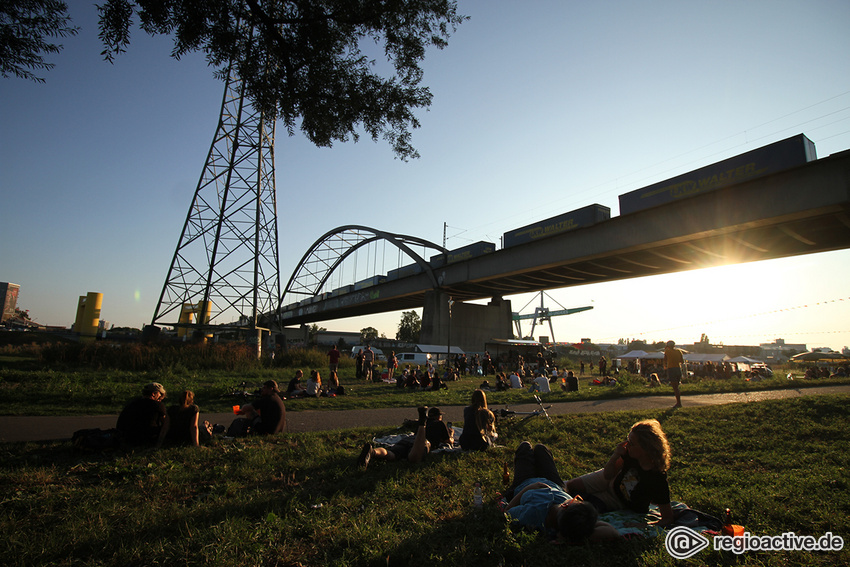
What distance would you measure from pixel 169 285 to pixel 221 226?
5.96m

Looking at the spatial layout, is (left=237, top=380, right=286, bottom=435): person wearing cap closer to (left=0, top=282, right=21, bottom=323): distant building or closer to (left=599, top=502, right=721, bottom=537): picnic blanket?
(left=599, top=502, right=721, bottom=537): picnic blanket

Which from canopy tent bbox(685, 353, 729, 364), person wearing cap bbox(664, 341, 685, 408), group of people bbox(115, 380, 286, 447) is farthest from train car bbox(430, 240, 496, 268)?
group of people bbox(115, 380, 286, 447)

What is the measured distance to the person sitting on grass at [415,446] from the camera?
5160 mm

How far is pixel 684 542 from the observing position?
3.14 meters

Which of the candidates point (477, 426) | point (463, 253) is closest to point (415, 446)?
point (477, 426)

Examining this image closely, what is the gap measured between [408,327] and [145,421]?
354ft

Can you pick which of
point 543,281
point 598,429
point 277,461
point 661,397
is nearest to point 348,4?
point 277,461

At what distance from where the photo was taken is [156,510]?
354 cm

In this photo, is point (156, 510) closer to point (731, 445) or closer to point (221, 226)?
point (731, 445)

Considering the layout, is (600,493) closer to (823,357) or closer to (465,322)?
(465,322)

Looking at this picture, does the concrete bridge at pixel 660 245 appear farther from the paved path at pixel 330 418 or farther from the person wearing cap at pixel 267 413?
the person wearing cap at pixel 267 413

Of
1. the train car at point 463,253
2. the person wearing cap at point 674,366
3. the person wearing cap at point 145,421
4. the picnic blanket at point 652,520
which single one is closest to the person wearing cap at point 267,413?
the person wearing cap at point 145,421

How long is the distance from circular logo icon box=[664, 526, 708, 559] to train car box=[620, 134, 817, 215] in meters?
22.6

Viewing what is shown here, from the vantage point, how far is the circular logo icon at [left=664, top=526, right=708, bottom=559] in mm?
3002
